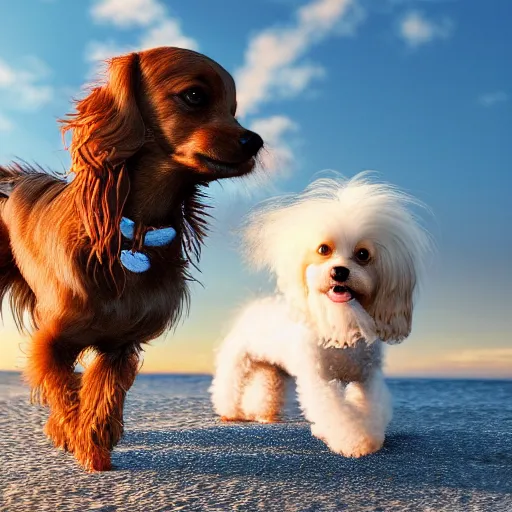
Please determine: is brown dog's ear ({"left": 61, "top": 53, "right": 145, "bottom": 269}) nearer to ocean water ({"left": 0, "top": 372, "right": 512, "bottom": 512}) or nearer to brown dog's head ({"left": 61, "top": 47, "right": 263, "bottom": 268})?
brown dog's head ({"left": 61, "top": 47, "right": 263, "bottom": 268})

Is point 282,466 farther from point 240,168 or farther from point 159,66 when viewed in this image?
point 159,66

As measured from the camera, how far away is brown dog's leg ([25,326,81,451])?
3.39 metres

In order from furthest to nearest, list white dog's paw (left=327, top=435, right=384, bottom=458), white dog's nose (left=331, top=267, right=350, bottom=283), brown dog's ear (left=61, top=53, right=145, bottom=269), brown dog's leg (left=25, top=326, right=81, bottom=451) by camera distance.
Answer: white dog's paw (left=327, top=435, right=384, bottom=458), white dog's nose (left=331, top=267, right=350, bottom=283), brown dog's leg (left=25, top=326, right=81, bottom=451), brown dog's ear (left=61, top=53, right=145, bottom=269)

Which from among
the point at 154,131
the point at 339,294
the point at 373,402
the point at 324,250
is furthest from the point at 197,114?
the point at 373,402

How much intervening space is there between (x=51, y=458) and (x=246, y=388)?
1558 millimetres

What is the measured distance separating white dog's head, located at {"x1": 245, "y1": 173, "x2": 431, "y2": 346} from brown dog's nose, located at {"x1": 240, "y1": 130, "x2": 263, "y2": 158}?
39.2 inches

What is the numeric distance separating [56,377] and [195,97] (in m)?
1.36

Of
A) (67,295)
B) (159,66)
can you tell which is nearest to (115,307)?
(67,295)

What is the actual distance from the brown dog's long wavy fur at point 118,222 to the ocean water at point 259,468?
0.30 metres

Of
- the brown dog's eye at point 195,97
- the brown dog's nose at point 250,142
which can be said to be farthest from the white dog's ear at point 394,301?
the brown dog's eye at point 195,97

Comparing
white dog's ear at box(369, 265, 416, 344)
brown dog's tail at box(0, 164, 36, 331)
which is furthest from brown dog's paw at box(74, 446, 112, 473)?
white dog's ear at box(369, 265, 416, 344)

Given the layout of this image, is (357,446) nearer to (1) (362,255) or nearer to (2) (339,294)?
(2) (339,294)

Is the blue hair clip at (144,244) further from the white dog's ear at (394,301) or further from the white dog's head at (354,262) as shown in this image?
the white dog's ear at (394,301)

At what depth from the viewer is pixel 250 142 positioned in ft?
9.89
